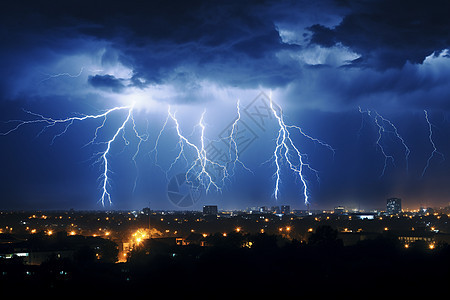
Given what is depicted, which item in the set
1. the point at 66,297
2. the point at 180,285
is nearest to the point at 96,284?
the point at 66,297

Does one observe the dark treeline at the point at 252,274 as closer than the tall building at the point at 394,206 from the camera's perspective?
Yes

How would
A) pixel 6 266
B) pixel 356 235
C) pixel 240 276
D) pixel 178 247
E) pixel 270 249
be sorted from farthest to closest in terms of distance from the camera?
1. pixel 356 235
2. pixel 178 247
3. pixel 270 249
4. pixel 6 266
5. pixel 240 276

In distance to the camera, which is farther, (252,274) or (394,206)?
(394,206)

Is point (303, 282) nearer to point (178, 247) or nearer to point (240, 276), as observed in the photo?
point (240, 276)

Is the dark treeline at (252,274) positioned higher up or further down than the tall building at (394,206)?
further down

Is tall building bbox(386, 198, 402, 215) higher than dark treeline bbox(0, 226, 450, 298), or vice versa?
tall building bbox(386, 198, 402, 215)

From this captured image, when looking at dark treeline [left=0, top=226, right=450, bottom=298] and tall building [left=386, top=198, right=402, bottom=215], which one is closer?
dark treeline [left=0, top=226, right=450, bottom=298]

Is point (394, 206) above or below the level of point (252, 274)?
above

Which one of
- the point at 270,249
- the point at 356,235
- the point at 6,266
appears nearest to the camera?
the point at 6,266
